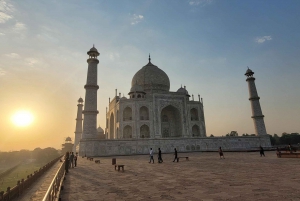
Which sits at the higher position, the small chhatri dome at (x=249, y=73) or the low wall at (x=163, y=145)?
the small chhatri dome at (x=249, y=73)

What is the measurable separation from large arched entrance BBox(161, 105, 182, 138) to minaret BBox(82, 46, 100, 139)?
43.9ft

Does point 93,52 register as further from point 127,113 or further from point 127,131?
point 127,131

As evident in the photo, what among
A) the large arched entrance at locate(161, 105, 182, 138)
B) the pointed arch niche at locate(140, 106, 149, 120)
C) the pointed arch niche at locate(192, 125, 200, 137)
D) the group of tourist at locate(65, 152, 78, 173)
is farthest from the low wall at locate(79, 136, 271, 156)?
the group of tourist at locate(65, 152, 78, 173)

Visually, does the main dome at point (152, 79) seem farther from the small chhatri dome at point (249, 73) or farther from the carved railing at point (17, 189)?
the carved railing at point (17, 189)

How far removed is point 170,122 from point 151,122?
5268 mm

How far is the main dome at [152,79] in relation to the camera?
120 ft

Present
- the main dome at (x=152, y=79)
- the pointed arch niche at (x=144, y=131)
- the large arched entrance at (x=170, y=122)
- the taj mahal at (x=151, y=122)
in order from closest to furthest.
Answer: the taj mahal at (x=151, y=122), the pointed arch niche at (x=144, y=131), the large arched entrance at (x=170, y=122), the main dome at (x=152, y=79)

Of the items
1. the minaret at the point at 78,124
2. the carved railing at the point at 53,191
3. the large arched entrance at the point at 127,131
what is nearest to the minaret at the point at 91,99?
the large arched entrance at the point at 127,131

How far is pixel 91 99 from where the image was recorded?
2414cm

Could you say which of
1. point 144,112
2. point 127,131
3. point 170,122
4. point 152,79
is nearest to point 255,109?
point 170,122

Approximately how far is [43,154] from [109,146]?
57.6 m

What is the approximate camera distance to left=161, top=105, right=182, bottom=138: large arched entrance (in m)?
32.7

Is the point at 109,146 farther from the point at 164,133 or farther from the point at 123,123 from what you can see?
the point at 164,133

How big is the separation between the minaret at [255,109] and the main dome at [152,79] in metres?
14.5
